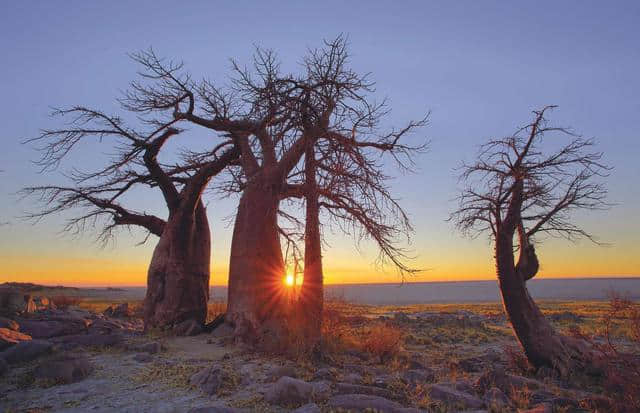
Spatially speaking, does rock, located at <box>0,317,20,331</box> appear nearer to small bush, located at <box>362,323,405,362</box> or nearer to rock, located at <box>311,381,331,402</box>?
rock, located at <box>311,381,331,402</box>

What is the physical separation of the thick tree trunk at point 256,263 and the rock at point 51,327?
3.16m

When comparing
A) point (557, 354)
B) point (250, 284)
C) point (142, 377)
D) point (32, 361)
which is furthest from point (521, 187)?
point (32, 361)

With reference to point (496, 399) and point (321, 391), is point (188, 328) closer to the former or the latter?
point (321, 391)

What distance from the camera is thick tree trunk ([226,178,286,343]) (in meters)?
9.12

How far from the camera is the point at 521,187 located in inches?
298

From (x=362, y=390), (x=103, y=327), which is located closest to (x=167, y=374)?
(x=362, y=390)

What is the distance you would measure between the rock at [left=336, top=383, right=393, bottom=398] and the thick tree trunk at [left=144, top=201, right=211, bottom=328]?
5.59 metres

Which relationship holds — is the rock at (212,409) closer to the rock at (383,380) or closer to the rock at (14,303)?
the rock at (383,380)

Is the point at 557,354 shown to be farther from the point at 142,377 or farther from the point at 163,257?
the point at 163,257

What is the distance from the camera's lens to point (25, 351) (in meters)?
7.05

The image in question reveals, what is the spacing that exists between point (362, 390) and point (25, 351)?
5237 mm

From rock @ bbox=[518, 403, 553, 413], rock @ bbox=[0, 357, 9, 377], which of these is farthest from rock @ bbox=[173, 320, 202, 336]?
rock @ bbox=[518, 403, 553, 413]

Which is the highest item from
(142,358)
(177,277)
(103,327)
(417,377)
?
(177,277)

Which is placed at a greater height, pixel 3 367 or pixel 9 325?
pixel 9 325
